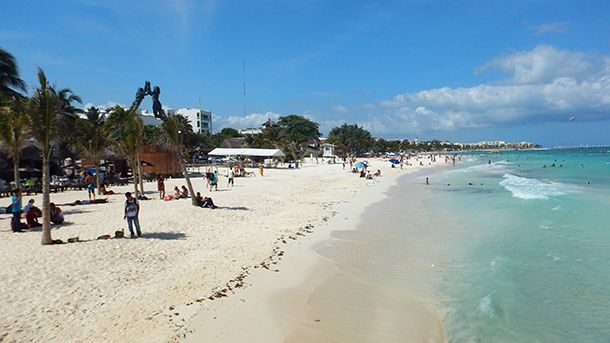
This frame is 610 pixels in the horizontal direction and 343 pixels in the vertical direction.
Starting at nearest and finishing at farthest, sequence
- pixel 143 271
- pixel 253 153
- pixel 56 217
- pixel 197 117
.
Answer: pixel 143 271, pixel 56 217, pixel 253 153, pixel 197 117

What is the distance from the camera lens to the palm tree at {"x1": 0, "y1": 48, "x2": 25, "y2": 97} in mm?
23531

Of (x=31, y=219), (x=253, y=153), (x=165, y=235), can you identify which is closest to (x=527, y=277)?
(x=165, y=235)

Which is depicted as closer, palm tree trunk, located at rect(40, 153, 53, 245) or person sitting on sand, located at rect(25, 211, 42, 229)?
palm tree trunk, located at rect(40, 153, 53, 245)

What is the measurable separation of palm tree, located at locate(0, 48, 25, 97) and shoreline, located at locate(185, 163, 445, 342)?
22.1 m

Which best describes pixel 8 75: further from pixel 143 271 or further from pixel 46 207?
pixel 143 271

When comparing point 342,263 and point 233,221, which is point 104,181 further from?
point 342,263

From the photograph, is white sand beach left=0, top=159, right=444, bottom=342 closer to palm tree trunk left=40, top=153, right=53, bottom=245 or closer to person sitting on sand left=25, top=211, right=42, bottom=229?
palm tree trunk left=40, top=153, right=53, bottom=245

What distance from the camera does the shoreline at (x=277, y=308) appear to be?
611 centimetres

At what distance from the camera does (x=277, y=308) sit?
7.15m

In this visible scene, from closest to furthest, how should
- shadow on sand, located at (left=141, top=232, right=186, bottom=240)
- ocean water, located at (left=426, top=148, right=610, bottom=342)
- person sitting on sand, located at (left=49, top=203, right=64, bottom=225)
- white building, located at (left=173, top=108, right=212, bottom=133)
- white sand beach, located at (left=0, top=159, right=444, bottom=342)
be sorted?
1. white sand beach, located at (left=0, top=159, right=444, bottom=342)
2. ocean water, located at (left=426, top=148, right=610, bottom=342)
3. shadow on sand, located at (left=141, top=232, right=186, bottom=240)
4. person sitting on sand, located at (left=49, top=203, right=64, bottom=225)
5. white building, located at (left=173, top=108, right=212, bottom=133)

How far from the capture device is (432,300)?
313 inches

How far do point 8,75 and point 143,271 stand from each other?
21.8 meters

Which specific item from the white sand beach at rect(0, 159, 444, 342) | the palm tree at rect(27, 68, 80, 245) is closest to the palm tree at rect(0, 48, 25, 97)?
the white sand beach at rect(0, 159, 444, 342)

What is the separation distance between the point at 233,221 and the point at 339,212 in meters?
5.63
